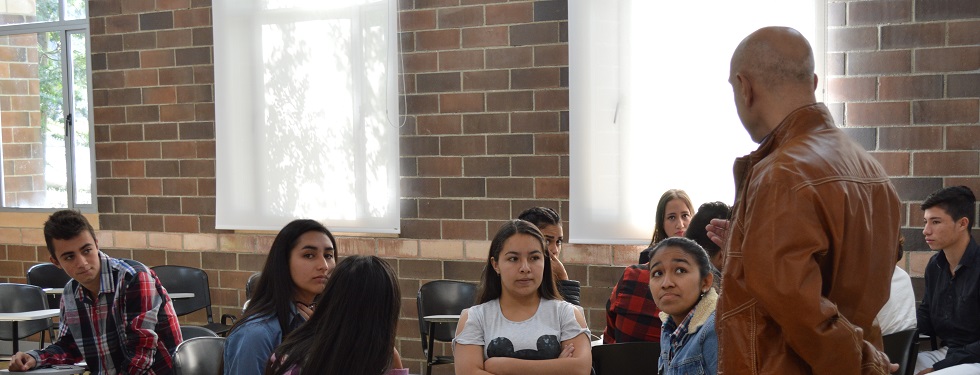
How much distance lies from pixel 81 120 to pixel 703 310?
18.7ft

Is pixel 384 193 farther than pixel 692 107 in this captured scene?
Yes

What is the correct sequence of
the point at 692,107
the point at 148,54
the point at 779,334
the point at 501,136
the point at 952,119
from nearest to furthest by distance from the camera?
1. the point at 779,334
2. the point at 952,119
3. the point at 692,107
4. the point at 501,136
5. the point at 148,54

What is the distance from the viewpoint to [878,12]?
15.5 ft

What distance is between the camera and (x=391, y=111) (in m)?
5.78

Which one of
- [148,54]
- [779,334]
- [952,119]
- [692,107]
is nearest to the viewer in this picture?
[779,334]

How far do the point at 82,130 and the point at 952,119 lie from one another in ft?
19.8

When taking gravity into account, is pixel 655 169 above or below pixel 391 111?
below

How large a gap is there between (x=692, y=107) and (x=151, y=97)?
3.95 metres

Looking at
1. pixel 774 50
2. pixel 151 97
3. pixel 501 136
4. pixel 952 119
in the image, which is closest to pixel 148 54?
pixel 151 97

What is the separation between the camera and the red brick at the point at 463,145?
18.6 ft

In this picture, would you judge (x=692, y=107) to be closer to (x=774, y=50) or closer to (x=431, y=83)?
(x=431, y=83)

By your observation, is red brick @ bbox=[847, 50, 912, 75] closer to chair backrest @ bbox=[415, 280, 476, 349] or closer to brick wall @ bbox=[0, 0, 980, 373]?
brick wall @ bbox=[0, 0, 980, 373]

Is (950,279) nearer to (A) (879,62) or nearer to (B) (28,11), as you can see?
(A) (879,62)

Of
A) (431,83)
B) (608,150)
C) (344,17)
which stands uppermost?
(344,17)
